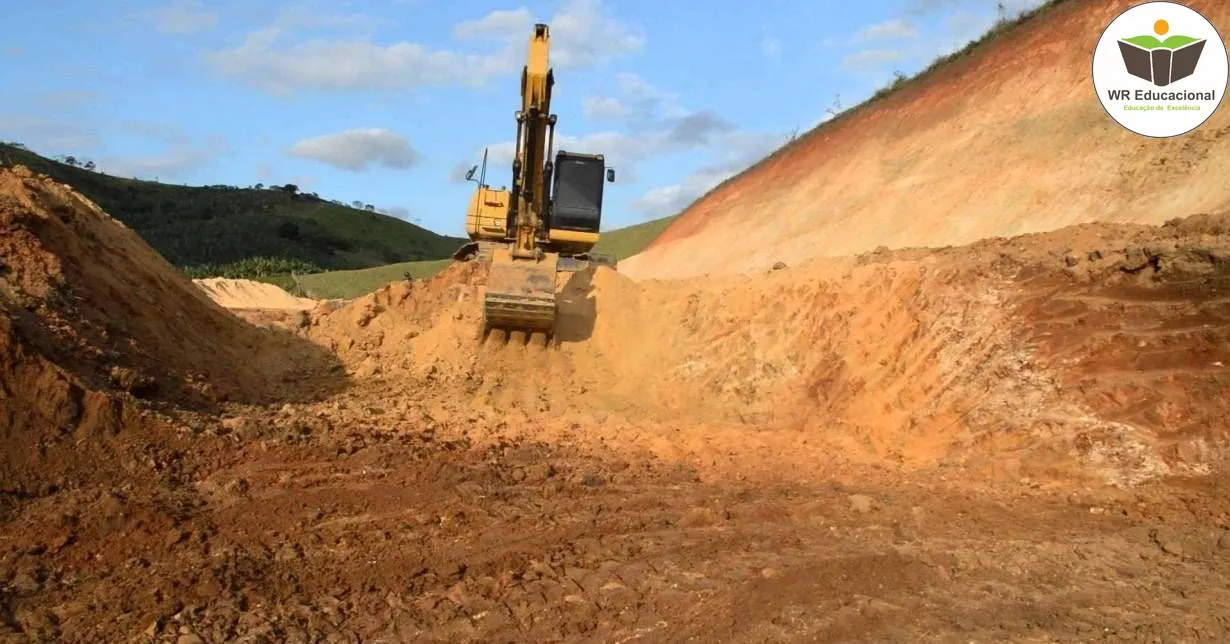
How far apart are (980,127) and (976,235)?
5181mm

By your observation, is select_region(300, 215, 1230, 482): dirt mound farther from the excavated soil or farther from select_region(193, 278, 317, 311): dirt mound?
select_region(193, 278, 317, 311): dirt mound

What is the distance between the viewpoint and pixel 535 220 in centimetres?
1254

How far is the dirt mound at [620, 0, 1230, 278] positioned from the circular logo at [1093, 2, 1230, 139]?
0.33 m

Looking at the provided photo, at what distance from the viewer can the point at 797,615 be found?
16.6ft

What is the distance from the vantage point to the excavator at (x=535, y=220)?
11.6m

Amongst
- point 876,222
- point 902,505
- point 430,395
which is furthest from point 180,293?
point 876,222

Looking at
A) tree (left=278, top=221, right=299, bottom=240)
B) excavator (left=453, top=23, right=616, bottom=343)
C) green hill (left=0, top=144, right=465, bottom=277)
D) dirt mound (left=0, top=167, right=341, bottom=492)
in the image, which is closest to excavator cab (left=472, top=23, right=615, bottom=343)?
excavator (left=453, top=23, right=616, bottom=343)

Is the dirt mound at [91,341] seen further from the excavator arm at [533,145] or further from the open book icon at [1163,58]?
the open book icon at [1163,58]

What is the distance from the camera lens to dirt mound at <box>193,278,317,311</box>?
22938mm

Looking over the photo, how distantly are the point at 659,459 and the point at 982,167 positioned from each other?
1419 cm

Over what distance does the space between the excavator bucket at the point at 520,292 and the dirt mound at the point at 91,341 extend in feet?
8.87

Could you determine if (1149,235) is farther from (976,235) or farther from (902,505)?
(976,235)

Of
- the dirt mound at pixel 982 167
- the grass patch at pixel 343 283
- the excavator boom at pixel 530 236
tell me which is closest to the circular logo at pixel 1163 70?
the dirt mound at pixel 982 167

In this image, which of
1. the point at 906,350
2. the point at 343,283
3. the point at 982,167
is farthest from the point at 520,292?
the point at 343,283
